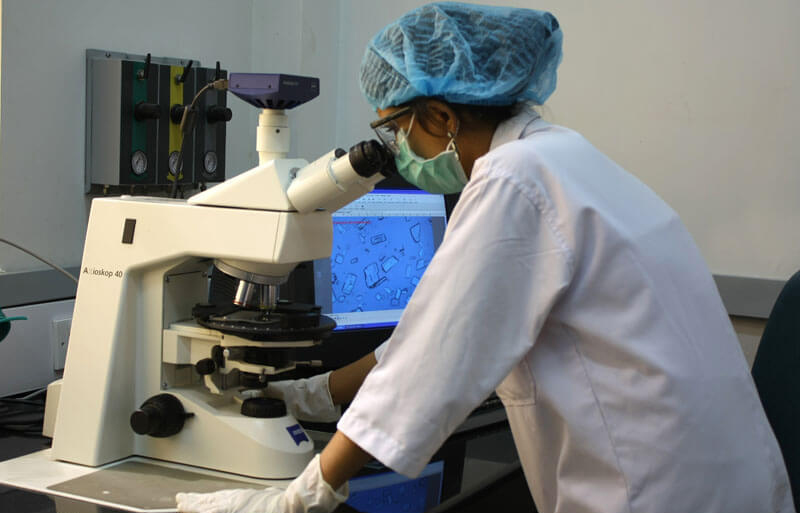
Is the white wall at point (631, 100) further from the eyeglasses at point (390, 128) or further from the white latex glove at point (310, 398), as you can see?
the eyeglasses at point (390, 128)

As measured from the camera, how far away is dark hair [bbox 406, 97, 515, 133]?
1085 millimetres

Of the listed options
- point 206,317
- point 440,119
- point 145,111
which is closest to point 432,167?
point 440,119

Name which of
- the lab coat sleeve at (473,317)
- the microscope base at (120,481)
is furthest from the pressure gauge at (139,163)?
the lab coat sleeve at (473,317)

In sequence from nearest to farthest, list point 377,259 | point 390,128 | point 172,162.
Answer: point 390,128
point 377,259
point 172,162

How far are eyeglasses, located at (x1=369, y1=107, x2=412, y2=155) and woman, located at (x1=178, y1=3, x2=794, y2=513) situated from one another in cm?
6

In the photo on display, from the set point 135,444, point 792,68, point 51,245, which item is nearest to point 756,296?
point 792,68

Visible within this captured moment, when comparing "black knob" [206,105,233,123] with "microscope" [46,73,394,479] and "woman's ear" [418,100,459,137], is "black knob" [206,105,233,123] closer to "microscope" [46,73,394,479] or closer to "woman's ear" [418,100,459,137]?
"microscope" [46,73,394,479]

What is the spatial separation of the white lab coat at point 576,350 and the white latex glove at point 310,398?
1.62ft

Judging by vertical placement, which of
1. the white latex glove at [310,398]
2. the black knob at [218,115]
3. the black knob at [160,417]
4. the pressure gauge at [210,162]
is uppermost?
the black knob at [218,115]

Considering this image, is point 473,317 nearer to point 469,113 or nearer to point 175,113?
point 469,113

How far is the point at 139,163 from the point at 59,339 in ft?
1.40

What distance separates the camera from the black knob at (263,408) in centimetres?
124

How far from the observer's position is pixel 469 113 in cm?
109

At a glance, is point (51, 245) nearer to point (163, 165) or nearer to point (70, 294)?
point (70, 294)
